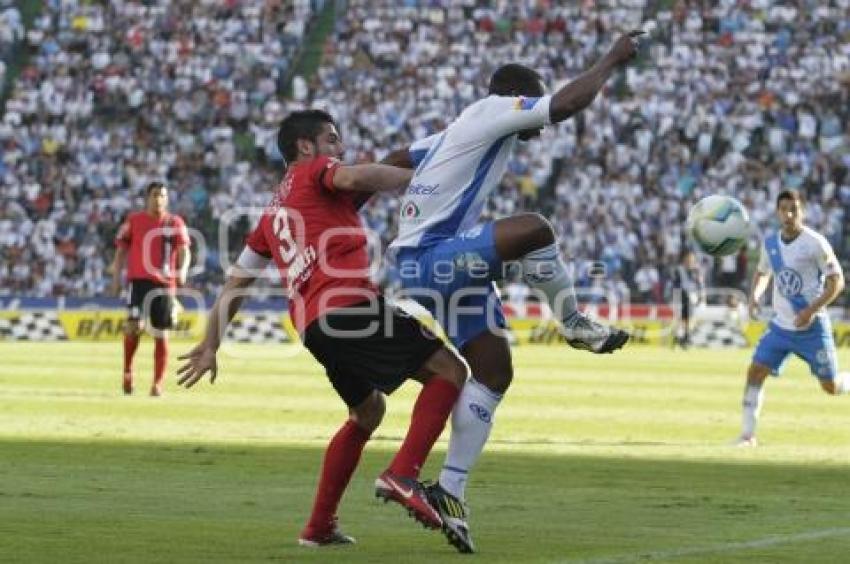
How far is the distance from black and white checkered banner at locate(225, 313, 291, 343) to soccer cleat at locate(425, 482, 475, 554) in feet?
100

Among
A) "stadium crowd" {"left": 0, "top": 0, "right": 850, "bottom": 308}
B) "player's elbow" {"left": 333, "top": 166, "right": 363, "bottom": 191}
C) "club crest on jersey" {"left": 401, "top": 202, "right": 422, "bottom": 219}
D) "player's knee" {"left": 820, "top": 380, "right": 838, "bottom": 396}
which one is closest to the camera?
"player's elbow" {"left": 333, "top": 166, "right": 363, "bottom": 191}

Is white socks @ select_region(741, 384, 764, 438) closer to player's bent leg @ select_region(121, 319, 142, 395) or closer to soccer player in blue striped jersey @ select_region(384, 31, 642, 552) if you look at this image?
soccer player in blue striped jersey @ select_region(384, 31, 642, 552)

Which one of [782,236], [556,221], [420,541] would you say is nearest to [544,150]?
[556,221]

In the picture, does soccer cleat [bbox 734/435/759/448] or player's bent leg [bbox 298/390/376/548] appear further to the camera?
soccer cleat [bbox 734/435/759/448]

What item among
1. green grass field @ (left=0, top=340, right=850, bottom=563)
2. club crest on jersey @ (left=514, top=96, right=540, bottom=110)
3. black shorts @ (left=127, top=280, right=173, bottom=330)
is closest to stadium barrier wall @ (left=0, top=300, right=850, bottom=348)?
green grass field @ (left=0, top=340, right=850, bottom=563)

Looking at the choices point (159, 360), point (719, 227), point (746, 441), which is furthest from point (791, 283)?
point (159, 360)

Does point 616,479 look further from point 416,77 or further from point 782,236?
point 416,77

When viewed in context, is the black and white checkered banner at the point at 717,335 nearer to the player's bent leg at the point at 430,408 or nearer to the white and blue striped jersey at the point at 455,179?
the white and blue striped jersey at the point at 455,179

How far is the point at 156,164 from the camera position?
148 ft

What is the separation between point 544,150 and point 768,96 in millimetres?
5355

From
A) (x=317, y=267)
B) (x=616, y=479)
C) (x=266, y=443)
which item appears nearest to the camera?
→ (x=317, y=267)

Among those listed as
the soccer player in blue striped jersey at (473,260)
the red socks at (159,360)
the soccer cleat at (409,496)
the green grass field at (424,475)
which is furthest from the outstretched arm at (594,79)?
the red socks at (159,360)

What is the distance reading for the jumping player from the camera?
18.6 m

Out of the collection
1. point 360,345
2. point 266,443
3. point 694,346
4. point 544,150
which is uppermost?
point 360,345
